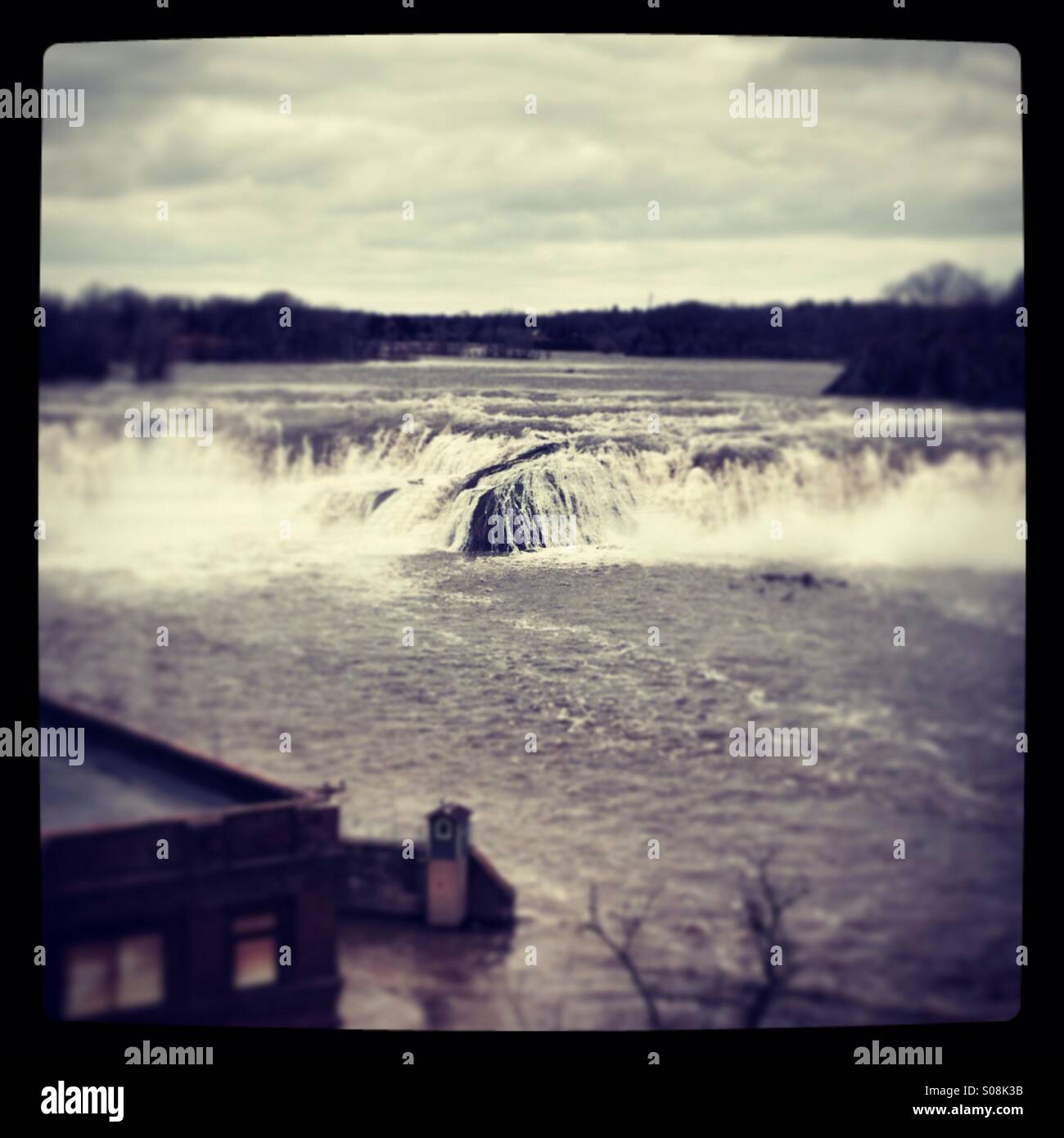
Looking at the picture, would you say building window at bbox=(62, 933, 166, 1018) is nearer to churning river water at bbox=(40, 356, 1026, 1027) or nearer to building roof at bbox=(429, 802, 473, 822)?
churning river water at bbox=(40, 356, 1026, 1027)

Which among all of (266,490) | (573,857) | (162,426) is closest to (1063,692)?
(573,857)

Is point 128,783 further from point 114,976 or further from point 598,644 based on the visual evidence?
point 598,644

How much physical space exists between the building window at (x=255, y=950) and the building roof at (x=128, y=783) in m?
0.58

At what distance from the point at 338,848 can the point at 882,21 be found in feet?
16.2

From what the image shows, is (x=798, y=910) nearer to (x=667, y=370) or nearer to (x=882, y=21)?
(x=667, y=370)

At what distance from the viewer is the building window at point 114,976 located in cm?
614

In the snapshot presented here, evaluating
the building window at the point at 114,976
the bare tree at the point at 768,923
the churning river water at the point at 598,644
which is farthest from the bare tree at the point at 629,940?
the building window at the point at 114,976

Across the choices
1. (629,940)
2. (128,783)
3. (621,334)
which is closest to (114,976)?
(128,783)

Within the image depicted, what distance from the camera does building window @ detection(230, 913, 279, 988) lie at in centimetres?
623

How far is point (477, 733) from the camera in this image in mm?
6562

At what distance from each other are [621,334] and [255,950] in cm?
372

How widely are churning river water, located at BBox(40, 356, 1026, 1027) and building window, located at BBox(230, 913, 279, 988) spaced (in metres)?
0.47

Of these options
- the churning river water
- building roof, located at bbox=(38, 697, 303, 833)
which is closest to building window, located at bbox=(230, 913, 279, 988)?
the churning river water
